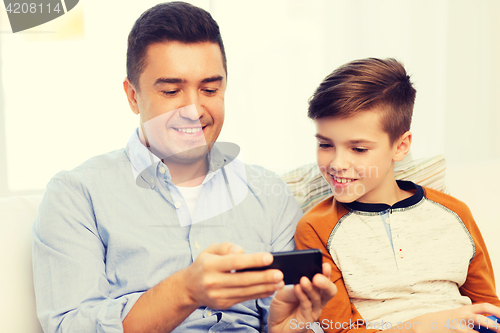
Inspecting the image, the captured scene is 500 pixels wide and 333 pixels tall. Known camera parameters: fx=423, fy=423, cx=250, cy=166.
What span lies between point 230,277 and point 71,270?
1.29 feet

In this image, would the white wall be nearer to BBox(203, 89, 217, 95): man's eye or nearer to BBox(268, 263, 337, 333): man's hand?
BBox(203, 89, 217, 95): man's eye

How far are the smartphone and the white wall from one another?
46.2 inches

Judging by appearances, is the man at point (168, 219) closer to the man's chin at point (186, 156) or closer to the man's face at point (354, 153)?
the man's chin at point (186, 156)

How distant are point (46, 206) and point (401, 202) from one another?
89 centimetres

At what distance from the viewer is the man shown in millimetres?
817

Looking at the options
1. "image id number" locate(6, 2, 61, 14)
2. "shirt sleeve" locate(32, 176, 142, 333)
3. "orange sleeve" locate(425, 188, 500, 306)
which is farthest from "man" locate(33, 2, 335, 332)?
"image id number" locate(6, 2, 61, 14)

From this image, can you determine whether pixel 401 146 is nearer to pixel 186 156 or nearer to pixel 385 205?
pixel 385 205

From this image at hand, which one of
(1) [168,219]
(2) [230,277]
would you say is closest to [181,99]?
(1) [168,219]

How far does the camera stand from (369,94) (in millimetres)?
1081

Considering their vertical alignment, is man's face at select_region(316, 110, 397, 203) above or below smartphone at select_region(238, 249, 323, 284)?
above

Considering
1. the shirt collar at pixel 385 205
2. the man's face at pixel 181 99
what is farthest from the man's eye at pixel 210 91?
the shirt collar at pixel 385 205

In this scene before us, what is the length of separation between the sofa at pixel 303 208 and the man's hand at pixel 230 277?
51 centimetres

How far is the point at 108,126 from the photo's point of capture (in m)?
2.29

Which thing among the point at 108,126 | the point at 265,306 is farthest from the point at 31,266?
the point at 108,126
